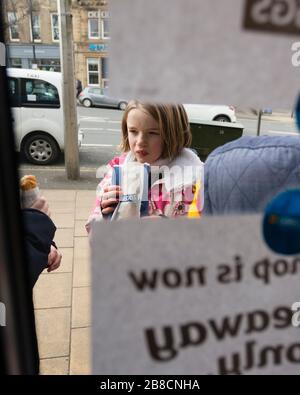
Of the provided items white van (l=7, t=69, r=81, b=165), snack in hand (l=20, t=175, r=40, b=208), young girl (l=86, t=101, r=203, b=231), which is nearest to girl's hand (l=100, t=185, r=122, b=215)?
young girl (l=86, t=101, r=203, b=231)

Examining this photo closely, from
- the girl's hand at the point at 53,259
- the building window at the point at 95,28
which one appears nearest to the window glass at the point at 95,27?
the building window at the point at 95,28

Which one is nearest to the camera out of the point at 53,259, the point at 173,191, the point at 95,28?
the point at 173,191

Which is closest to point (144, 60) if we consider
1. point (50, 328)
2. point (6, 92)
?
point (6, 92)

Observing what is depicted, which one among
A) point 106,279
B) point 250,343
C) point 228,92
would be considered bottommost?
point 250,343

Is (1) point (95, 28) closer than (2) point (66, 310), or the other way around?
(1) point (95, 28)

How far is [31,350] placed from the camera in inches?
26.7

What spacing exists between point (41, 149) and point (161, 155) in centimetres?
519

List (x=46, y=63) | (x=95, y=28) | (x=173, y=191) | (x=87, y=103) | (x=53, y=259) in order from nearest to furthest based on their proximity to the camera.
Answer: (x=173, y=191), (x=53, y=259), (x=95, y=28), (x=87, y=103), (x=46, y=63)

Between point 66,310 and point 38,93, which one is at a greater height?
point 38,93

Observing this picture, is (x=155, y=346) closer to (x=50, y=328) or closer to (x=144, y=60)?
(x=144, y=60)

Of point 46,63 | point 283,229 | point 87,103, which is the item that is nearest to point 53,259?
point 283,229

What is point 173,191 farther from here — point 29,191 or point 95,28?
point 95,28

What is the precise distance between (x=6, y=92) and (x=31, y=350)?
1.47 ft

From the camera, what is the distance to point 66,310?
86.7 inches
